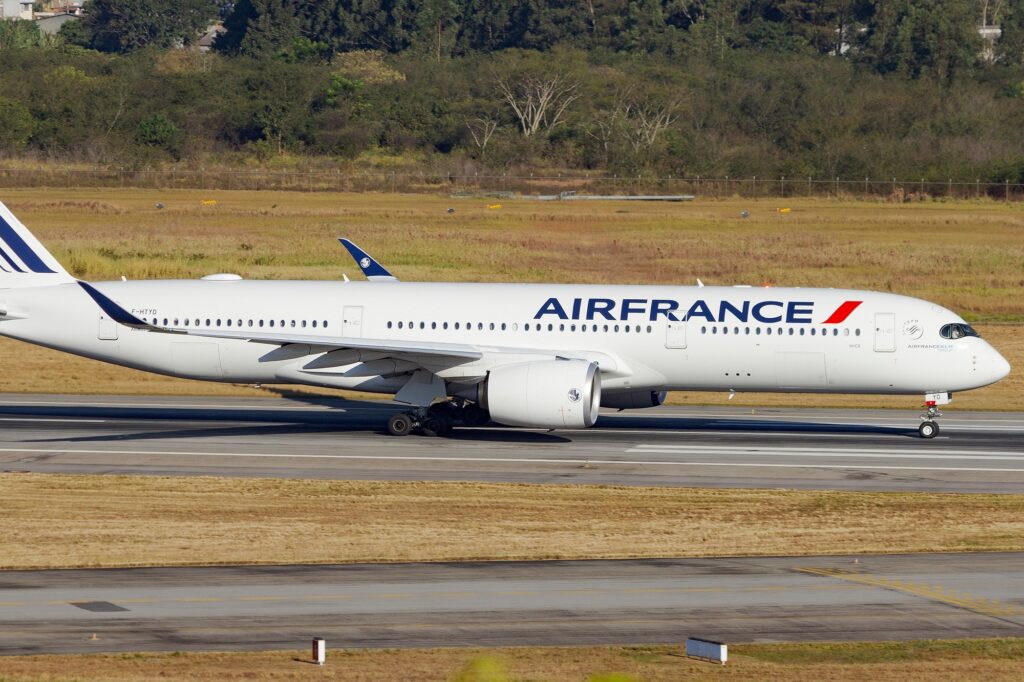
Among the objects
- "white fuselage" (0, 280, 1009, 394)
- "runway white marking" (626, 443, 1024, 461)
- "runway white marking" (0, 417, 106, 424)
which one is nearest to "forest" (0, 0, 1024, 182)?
"white fuselage" (0, 280, 1009, 394)

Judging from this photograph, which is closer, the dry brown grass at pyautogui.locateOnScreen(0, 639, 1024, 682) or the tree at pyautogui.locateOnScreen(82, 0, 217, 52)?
the dry brown grass at pyautogui.locateOnScreen(0, 639, 1024, 682)

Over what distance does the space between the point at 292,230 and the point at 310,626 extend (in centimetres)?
5629

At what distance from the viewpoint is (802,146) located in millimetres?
108188

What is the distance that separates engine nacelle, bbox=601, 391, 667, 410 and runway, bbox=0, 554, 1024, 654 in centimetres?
1336

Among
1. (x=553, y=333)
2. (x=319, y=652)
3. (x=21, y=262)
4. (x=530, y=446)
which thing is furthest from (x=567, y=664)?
(x=21, y=262)

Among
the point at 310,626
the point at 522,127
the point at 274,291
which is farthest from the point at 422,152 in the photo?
the point at 310,626

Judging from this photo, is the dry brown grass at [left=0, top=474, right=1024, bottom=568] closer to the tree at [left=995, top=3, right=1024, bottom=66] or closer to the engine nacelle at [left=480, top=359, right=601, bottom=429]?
the engine nacelle at [left=480, top=359, right=601, bottom=429]

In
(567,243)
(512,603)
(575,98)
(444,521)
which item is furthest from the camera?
(575,98)

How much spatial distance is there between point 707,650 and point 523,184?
270 feet

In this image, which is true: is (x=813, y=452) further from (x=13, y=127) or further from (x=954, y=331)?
(x=13, y=127)

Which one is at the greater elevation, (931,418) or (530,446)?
(931,418)

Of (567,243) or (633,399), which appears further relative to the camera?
(567,243)

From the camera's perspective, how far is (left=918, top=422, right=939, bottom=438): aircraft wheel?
37.1 m

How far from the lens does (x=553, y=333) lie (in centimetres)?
3641
